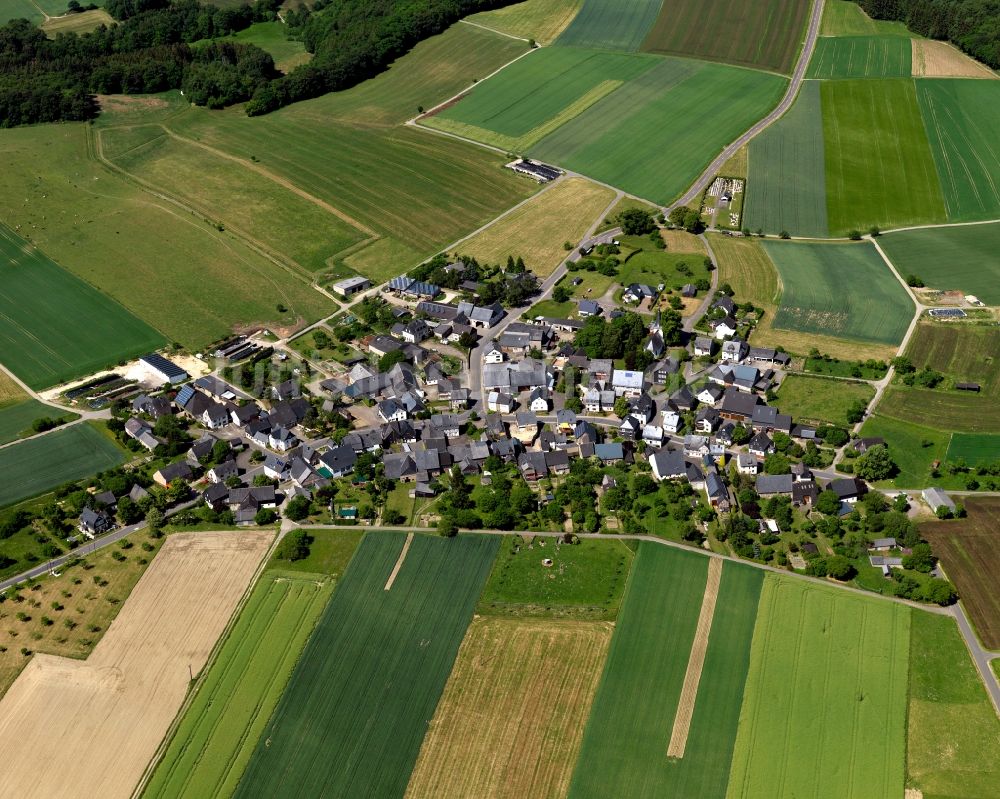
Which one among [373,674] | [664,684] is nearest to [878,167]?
[664,684]

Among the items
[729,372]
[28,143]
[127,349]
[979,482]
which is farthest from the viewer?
[28,143]

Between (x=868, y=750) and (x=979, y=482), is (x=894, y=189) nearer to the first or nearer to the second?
(x=979, y=482)

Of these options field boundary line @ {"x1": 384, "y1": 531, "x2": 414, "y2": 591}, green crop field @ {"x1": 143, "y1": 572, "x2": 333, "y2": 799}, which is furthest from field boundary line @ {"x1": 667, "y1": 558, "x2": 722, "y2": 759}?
green crop field @ {"x1": 143, "y1": 572, "x2": 333, "y2": 799}

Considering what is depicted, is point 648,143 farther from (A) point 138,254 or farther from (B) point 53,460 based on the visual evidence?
(B) point 53,460

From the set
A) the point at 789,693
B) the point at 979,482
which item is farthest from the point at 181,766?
the point at 979,482

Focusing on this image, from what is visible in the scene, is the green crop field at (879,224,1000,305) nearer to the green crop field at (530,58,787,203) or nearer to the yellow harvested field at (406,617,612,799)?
the green crop field at (530,58,787,203)

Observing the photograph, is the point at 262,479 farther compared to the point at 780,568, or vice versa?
the point at 262,479

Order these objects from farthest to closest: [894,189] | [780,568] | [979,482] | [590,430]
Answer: [894,189]
[590,430]
[979,482]
[780,568]
